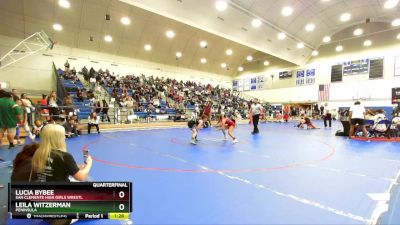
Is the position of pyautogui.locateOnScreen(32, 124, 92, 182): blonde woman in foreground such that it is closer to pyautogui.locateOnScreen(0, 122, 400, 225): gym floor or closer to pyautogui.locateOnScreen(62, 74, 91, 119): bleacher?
pyautogui.locateOnScreen(0, 122, 400, 225): gym floor

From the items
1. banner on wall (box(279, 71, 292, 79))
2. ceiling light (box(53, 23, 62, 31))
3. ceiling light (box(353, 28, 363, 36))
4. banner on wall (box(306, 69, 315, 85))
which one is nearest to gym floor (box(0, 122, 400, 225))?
ceiling light (box(53, 23, 62, 31))

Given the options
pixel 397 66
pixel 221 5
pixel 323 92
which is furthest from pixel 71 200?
pixel 323 92

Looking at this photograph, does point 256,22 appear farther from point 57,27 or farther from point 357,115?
point 57,27

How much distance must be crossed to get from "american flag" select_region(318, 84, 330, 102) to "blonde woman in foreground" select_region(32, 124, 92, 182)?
30.3 meters

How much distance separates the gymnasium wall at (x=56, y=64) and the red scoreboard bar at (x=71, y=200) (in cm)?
1951

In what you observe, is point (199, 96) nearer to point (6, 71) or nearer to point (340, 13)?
point (340, 13)

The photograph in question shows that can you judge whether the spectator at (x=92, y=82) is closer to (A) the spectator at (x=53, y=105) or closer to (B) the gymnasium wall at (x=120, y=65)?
(B) the gymnasium wall at (x=120, y=65)

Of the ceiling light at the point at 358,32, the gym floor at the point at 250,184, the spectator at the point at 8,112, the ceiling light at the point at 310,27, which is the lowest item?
the gym floor at the point at 250,184

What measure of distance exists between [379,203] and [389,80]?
86.7ft

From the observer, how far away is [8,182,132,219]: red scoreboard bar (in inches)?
63.0

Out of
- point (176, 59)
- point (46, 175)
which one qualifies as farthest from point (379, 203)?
point (176, 59)

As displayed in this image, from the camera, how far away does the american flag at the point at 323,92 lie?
27480 mm

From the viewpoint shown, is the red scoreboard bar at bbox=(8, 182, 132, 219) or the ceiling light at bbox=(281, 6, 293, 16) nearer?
the red scoreboard bar at bbox=(8, 182, 132, 219)

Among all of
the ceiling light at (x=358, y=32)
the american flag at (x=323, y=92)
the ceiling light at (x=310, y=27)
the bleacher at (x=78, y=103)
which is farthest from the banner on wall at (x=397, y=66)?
the bleacher at (x=78, y=103)
